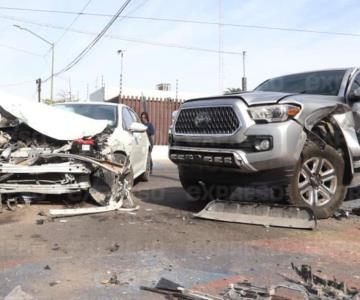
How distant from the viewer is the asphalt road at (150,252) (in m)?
4.22

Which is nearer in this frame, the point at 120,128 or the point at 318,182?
the point at 318,182

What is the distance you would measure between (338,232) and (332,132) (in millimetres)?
1407

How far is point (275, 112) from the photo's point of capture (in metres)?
6.20

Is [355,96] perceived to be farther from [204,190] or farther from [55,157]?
[55,157]

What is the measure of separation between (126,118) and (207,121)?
2.99m

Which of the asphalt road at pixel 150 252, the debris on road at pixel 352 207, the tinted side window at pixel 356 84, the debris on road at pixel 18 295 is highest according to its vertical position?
the tinted side window at pixel 356 84

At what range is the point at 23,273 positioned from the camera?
174 inches

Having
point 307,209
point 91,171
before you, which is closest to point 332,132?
point 307,209

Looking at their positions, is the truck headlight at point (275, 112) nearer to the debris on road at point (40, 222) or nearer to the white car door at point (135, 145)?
the debris on road at point (40, 222)

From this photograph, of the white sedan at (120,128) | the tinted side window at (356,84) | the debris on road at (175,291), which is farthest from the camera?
the white sedan at (120,128)

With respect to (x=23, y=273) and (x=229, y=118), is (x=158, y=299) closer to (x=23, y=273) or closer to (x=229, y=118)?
→ (x=23, y=273)

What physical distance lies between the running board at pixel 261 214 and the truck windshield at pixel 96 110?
2.86 m

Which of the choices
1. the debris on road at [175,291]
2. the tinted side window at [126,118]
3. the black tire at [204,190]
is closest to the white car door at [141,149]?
the tinted side window at [126,118]

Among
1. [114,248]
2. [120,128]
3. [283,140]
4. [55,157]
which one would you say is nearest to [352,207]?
[283,140]
